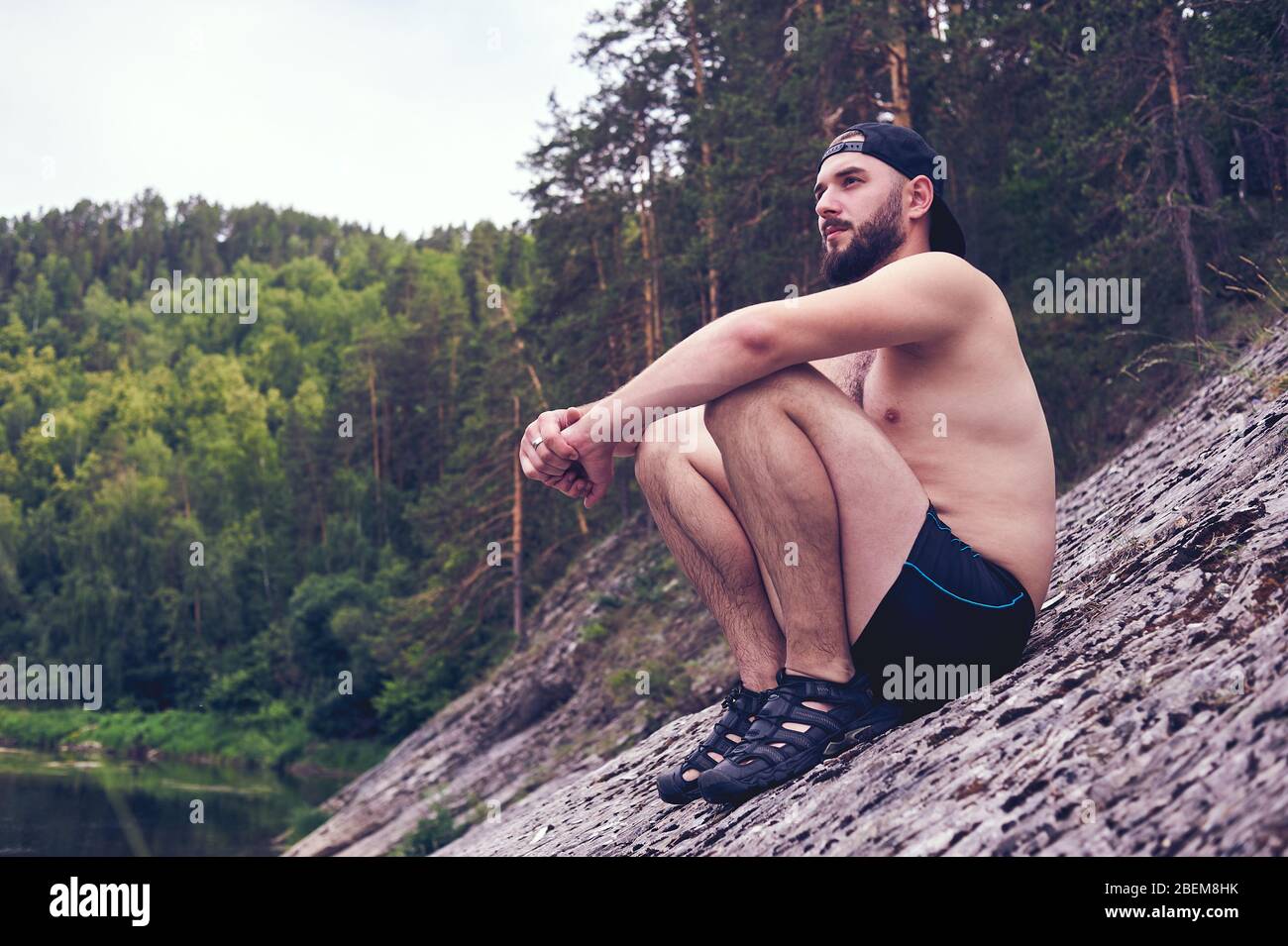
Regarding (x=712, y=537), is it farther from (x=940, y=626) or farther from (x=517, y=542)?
(x=517, y=542)

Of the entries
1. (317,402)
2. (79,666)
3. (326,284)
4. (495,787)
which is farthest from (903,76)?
(326,284)

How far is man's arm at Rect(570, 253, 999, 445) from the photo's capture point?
303 cm

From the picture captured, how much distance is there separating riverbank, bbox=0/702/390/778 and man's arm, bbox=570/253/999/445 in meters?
40.2

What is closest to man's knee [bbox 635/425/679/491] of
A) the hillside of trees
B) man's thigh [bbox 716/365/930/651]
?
man's thigh [bbox 716/365/930/651]

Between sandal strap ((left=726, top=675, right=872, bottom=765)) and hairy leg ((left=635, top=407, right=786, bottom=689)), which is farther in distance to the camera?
hairy leg ((left=635, top=407, right=786, bottom=689))

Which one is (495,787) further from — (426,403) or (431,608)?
(426,403)

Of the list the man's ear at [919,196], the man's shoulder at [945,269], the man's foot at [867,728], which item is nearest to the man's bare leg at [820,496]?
the man's foot at [867,728]

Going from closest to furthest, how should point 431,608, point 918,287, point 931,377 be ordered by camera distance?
point 918,287 < point 931,377 < point 431,608

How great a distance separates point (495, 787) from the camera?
65.7 ft

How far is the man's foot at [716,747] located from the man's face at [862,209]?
130 centimetres

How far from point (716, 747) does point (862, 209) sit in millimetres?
1620

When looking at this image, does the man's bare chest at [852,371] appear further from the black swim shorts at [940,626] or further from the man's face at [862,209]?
the black swim shorts at [940,626]

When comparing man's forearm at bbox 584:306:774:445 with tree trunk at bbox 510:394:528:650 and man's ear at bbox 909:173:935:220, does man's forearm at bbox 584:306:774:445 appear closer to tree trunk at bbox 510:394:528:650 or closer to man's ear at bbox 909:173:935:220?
man's ear at bbox 909:173:935:220
